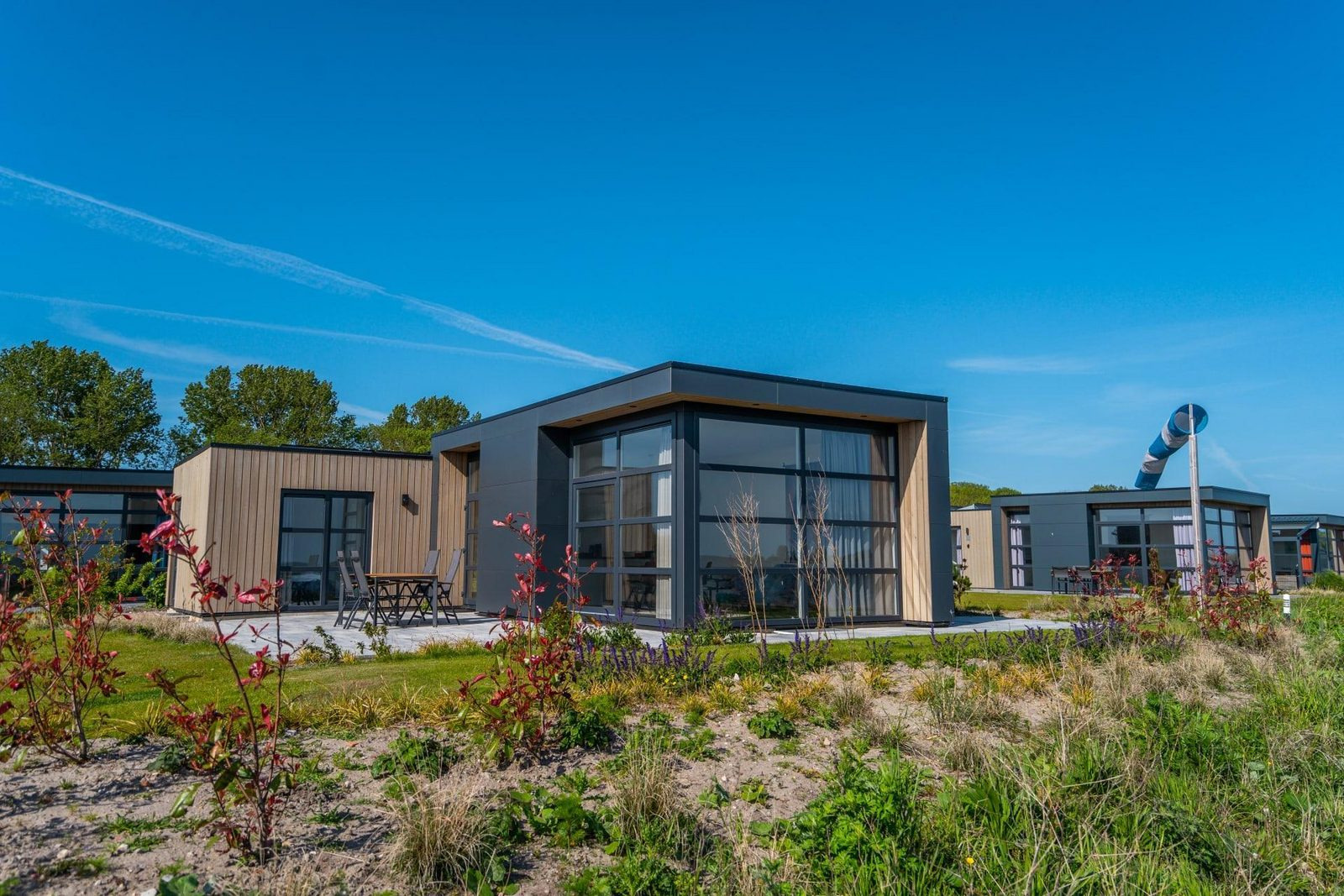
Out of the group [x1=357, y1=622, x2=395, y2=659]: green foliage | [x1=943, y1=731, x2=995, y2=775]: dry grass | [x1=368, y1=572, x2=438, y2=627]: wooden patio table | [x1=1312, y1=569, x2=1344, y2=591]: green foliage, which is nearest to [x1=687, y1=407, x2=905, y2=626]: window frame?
[x1=357, y1=622, x2=395, y2=659]: green foliage

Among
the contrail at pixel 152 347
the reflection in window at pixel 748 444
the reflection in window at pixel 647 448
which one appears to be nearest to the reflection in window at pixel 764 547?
the reflection in window at pixel 748 444

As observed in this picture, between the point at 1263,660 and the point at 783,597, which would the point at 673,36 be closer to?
the point at 783,597

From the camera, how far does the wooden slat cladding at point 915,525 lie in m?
11.1

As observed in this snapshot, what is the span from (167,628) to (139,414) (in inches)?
1121

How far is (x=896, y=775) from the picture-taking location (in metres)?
3.39

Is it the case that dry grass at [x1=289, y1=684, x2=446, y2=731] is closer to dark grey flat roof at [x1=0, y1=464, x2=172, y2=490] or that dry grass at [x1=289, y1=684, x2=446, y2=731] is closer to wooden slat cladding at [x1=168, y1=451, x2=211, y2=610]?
wooden slat cladding at [x1=168, y1=451, x2=211, y2=610]

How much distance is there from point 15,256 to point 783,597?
82.0 ft

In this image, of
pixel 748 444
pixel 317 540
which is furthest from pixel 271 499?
pixel 748 444

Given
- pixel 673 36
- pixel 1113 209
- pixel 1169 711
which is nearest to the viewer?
pixel 1169 711

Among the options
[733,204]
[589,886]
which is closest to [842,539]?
[733,204]

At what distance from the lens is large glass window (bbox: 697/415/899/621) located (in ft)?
33.3

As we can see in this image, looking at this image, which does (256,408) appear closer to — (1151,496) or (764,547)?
(764,547)

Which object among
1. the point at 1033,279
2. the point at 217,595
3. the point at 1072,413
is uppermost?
the point at 1033,279

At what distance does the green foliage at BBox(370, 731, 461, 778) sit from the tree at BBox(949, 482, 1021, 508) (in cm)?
4465
